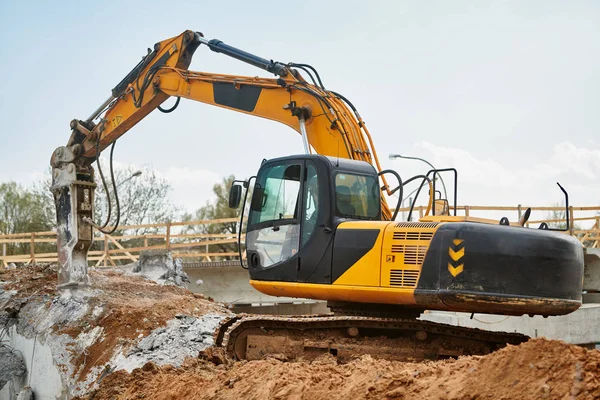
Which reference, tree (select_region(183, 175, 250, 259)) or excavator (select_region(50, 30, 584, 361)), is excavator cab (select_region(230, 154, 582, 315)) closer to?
excavator (select_region(50, 30, 584, 361))

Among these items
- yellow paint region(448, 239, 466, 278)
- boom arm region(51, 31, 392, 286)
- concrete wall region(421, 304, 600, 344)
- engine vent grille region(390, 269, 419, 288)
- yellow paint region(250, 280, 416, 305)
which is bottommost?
concrete wall region(421, 304, 600, 344)

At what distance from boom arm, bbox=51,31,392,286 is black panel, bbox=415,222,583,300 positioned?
1.79 metres

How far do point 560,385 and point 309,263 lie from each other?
3.94 metres

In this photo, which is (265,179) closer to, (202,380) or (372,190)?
(372,190)

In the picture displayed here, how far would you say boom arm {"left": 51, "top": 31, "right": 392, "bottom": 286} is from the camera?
383 inches

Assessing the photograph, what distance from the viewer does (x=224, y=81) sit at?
11.2 m

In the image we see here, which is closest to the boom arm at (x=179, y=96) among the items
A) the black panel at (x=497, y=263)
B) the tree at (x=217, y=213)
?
the black panel at (x=497, y=263)

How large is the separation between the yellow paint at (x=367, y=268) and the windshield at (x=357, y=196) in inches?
19.0

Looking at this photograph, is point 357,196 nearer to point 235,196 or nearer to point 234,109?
point 235,196

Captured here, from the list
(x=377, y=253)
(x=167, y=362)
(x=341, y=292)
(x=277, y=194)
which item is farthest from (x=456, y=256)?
(x=167, y=362)

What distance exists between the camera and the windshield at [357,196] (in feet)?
27.2

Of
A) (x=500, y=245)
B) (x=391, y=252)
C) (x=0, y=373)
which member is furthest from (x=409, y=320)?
(x=0, y=373)

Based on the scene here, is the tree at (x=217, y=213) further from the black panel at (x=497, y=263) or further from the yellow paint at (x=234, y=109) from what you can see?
the black panel at (x=497, y=263)

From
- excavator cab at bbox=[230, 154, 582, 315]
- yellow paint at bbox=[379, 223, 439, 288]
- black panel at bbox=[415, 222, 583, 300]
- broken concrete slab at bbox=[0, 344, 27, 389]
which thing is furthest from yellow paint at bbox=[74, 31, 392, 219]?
broken concrete slab at bbox=[0, 344, 27, 389]
